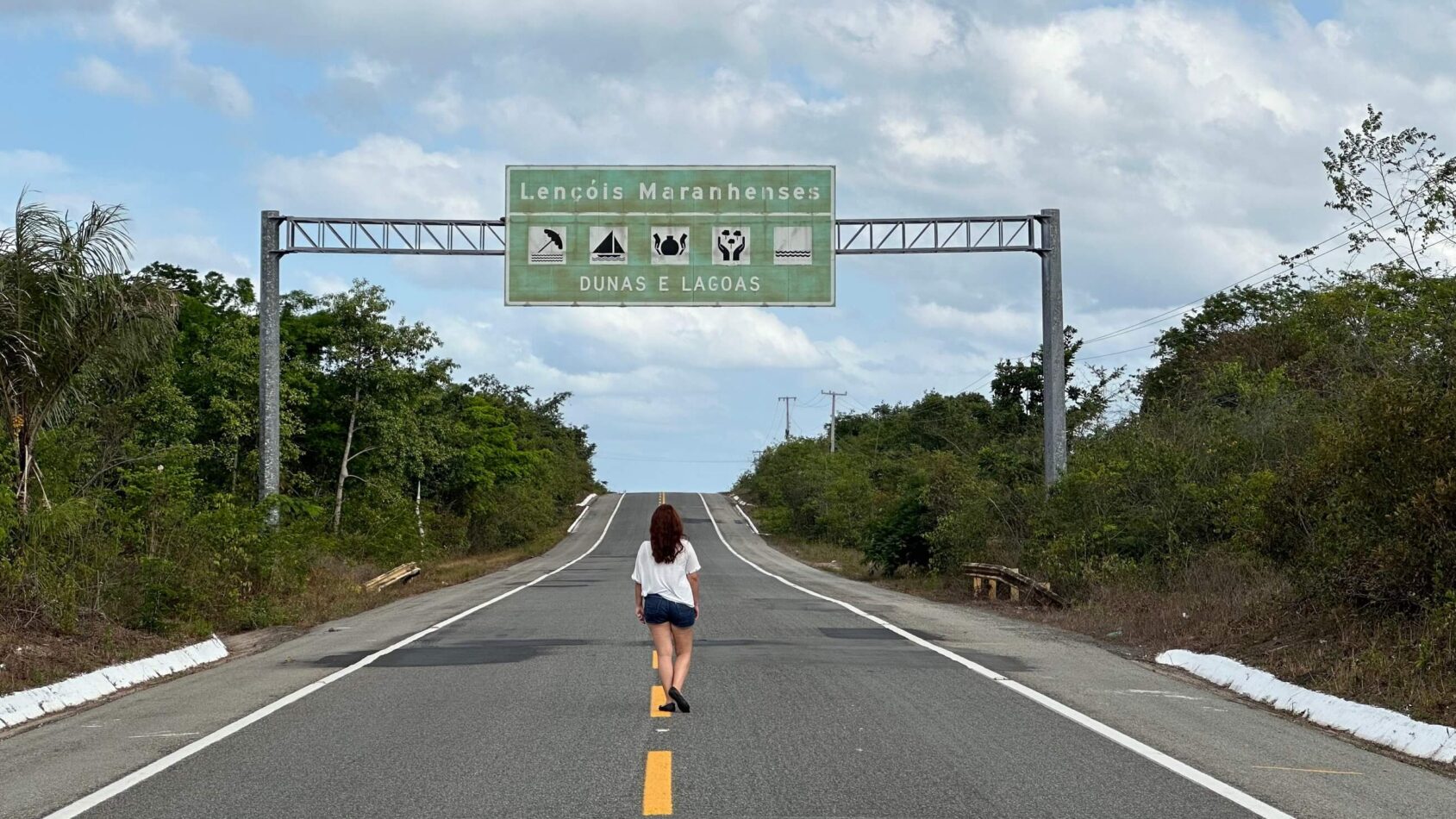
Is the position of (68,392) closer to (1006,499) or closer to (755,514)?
(1006,499)

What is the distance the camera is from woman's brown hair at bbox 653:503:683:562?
1092 centimetres

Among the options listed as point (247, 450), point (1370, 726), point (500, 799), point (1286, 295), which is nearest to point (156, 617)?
point (500, 799)

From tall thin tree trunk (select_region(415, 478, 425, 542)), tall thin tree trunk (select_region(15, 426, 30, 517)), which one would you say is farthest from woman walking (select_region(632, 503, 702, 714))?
tall thin tree trunk (select_region(415, 478, 425, 542))

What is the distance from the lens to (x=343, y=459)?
47.7 meters

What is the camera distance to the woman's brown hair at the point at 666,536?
10.9 m

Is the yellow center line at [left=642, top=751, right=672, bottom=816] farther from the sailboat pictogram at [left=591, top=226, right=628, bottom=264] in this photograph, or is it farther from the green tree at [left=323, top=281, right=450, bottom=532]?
the green tree at [left=323, top=281, right=450, bottom=532]

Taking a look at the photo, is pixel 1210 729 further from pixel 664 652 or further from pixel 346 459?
pixel 346 459

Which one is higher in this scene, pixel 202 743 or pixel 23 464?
pixel 23 464

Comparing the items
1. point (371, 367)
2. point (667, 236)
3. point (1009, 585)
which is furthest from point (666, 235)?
point (371, 367)

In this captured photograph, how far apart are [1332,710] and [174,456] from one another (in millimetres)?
19928

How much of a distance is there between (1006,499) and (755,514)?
6900 centimetres

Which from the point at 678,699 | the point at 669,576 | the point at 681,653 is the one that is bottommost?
the point at 678,699

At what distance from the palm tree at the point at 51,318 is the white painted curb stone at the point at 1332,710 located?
46.5 ft

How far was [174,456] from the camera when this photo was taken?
24219 mm
